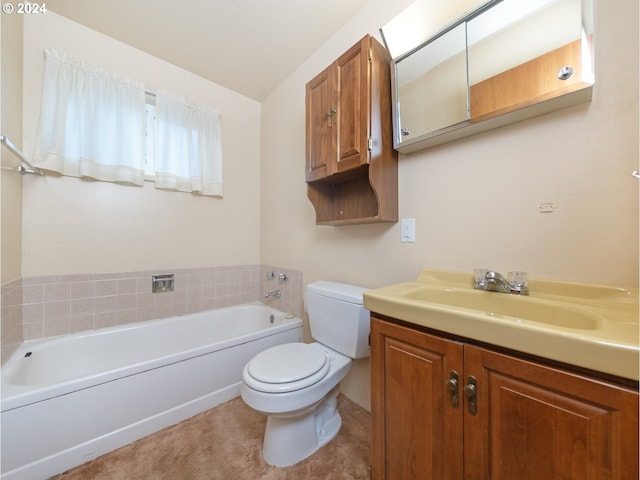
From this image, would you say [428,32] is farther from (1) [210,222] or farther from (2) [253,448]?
(2) [253,448]

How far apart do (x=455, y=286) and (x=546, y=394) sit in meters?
0.55

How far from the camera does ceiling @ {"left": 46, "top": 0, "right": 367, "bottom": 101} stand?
146cm

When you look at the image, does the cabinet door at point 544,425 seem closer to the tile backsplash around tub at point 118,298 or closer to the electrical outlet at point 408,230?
the electrical outlet at point 408,230

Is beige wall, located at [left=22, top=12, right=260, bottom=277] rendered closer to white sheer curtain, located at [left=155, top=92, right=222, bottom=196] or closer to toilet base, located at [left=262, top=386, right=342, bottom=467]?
white sheer curtain, located at [left=155, top=92, right=222, bottom=196]

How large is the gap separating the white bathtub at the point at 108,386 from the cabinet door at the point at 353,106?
53.8 inches

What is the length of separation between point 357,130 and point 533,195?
0.81m

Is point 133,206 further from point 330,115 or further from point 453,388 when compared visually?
point 453,388

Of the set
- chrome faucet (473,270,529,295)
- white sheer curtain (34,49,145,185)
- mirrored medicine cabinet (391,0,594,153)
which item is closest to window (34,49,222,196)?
white sheer curtain (34,49,145,185)

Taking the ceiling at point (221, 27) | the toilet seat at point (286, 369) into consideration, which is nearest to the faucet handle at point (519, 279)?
the toilet seat at point (286, 369)

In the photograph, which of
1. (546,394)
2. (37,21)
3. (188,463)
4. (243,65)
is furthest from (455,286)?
(37,21)

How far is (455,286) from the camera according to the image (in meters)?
1.05

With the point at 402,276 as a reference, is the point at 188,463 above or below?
below

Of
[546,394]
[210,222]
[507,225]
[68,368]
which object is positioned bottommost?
[68,368]

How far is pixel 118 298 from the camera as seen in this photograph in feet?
5.77
